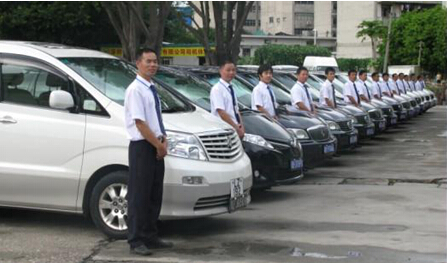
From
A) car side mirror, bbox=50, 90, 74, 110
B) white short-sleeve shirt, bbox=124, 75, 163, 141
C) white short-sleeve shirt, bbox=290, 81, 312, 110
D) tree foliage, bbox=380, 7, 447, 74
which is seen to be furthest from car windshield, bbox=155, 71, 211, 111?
tree foliage, bbox=380, 7, 447, 74

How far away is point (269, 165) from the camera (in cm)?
812

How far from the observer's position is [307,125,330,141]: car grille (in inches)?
396

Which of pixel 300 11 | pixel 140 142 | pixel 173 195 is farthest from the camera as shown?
pixel 300 11

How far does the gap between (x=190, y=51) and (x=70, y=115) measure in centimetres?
2783

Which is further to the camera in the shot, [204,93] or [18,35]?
[18,35]

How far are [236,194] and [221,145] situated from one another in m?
0.49

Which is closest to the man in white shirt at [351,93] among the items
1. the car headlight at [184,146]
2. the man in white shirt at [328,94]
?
the man in white shirt at [328,94]

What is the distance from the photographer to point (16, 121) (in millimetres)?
6605

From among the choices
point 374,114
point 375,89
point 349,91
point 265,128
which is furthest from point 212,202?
point 375,89

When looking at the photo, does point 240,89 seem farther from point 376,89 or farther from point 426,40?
point 426,40

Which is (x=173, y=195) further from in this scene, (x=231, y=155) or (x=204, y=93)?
(x=204, y=93)

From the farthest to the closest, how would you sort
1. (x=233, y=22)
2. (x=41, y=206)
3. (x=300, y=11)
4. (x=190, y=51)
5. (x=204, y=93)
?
(x=300, y=11) < (x=190, y=51) < (x=233, y=22) < (x=204, y=93) < (x=41, y=206)

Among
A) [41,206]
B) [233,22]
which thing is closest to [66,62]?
[41,206]

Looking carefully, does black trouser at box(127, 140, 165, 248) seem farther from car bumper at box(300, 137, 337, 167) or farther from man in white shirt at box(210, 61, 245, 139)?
car bumper at box(300, 137, 337, 167)
